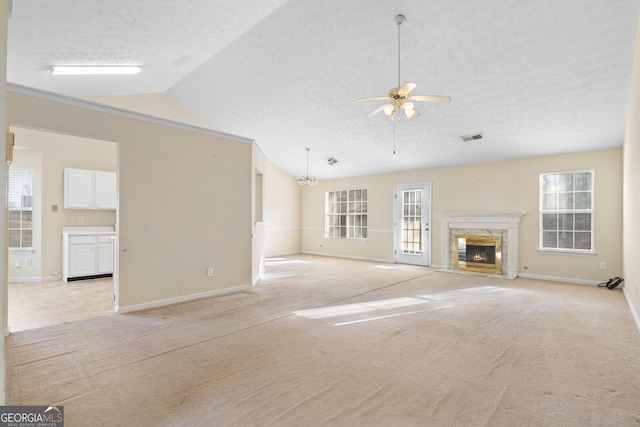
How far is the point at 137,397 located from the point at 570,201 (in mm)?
7337

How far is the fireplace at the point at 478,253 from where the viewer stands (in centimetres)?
675

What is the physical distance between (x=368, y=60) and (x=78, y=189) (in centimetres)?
574

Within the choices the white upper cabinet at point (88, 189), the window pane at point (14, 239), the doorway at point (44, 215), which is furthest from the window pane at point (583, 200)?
the window pane at point (14, 239)

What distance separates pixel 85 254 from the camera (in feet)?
19.4

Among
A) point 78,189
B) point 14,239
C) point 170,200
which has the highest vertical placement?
point 78,189

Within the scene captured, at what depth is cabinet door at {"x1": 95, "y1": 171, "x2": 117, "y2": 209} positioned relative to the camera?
20.7 ft

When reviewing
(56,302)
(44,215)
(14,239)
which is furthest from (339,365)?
(14,239)

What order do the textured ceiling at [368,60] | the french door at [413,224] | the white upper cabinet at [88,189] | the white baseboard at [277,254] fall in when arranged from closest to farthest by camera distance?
the textured ceiling at [368,60]
the white upper cabinet at [88,189]
the french door at [413,224]
the white baseboard at [277,254]

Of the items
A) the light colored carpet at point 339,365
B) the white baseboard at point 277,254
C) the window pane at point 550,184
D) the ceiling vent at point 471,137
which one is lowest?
the white baseboard at point 277,254

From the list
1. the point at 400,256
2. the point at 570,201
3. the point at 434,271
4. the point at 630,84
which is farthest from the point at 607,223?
the point at 400,256

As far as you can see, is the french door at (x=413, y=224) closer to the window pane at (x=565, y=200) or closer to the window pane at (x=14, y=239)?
the window pane at (x=565, y=200)

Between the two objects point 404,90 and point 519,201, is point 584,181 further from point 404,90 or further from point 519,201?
point 404,90

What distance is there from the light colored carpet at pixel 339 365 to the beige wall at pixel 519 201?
1.75 metres

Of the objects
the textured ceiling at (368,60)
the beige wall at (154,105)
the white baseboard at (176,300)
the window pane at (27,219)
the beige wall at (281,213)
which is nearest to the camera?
the textured ceiling at (368,60)
